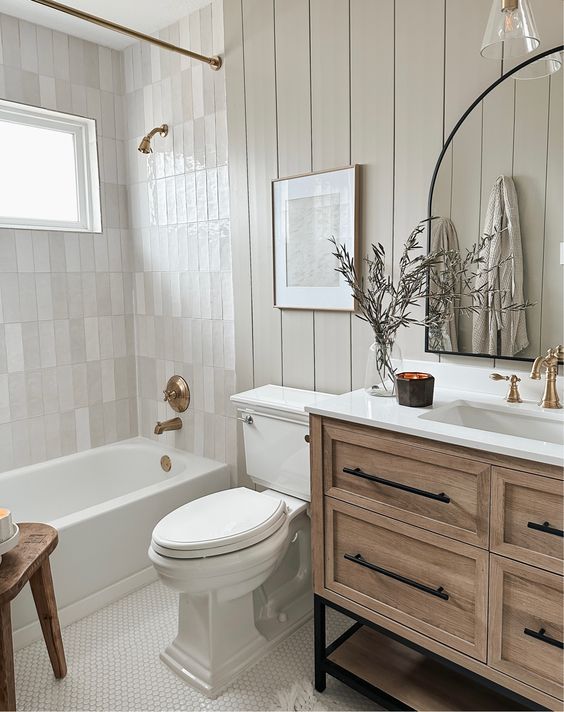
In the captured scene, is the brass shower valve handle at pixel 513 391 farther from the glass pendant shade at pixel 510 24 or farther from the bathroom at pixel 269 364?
the glass pendant shade at pixel 510 24

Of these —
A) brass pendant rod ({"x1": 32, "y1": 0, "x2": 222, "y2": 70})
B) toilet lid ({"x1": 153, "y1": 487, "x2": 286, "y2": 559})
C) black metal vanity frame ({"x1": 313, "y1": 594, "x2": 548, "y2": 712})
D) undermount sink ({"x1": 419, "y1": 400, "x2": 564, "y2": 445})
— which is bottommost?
black metal vanity frame ({"x1": 313, "y1": 594, "x2": 548, "y2": 712})

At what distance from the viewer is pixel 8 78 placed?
2611 millimetres

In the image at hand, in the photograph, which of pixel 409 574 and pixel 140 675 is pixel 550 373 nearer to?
pixel 409 574

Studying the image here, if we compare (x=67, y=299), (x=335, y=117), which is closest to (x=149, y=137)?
(x=67, y=299)

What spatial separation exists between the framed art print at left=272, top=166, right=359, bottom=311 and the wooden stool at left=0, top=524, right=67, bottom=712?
128cm

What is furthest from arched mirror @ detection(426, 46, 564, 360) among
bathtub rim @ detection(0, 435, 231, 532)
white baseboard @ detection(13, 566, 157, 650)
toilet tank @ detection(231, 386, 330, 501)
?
white baseboard @ detection(13, 566, 157, 650)

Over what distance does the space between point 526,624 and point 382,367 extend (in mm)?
843

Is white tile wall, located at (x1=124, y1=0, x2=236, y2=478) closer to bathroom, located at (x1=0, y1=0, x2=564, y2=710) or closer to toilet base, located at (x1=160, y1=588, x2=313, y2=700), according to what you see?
bathroom, located at (x1=0, y1=0, x2=564, y2=710)

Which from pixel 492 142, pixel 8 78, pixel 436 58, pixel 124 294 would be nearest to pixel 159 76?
pixel 8 78

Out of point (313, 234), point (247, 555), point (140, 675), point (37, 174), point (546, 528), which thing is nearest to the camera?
point (546, 528)

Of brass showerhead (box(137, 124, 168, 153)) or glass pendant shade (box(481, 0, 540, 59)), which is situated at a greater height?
brass showerhead (box(137, 124, 168, 153))

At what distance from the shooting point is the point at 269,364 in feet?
8.24

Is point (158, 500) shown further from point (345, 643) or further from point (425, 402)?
point (425, 402)

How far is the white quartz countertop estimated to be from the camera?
1.28m
